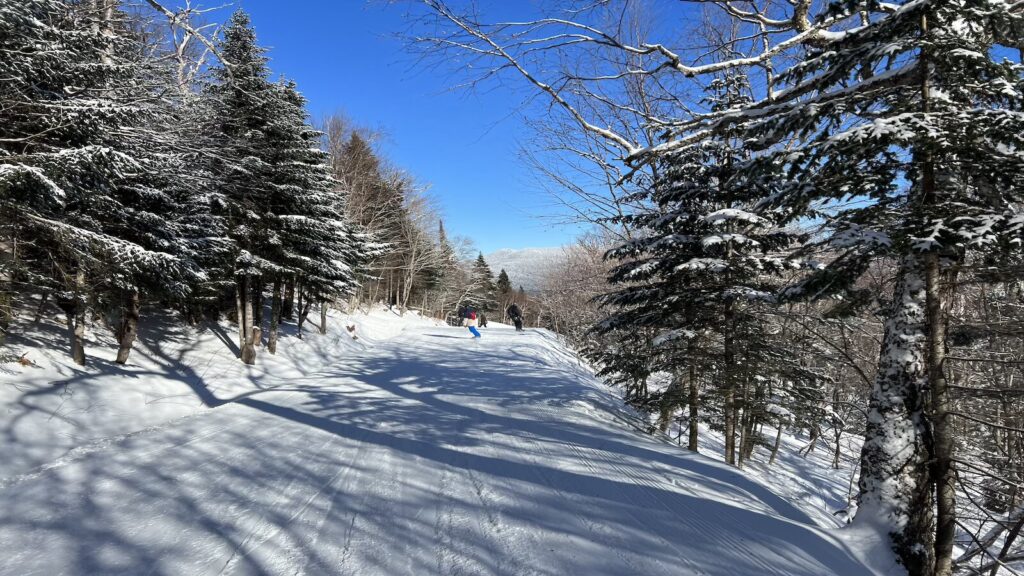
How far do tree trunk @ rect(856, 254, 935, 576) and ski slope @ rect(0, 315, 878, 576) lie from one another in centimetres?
47

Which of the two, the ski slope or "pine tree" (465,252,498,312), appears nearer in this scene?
the ski slope

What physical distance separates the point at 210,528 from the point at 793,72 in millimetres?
5980

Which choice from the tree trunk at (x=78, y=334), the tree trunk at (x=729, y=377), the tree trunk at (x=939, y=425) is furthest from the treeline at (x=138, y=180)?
the tree trunk at (x=729, y=377)

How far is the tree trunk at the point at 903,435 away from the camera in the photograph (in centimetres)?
341

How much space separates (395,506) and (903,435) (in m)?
4.14

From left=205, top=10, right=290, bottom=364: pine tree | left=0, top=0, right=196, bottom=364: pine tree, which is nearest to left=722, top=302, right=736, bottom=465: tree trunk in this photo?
left=0, top=0, right=196, bottom=364: pine tree

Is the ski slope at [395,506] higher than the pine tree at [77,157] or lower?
lower

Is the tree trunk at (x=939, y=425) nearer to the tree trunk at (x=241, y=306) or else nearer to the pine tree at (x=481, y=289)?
the tree trunk at (x=241, y=306)

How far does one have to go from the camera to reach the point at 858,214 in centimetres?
369

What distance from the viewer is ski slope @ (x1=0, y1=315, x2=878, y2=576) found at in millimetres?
2535

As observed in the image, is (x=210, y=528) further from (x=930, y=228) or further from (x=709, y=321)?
(x=709, y=321)

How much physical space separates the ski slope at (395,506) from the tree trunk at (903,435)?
0.47 m

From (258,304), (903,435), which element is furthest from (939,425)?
(258,304)

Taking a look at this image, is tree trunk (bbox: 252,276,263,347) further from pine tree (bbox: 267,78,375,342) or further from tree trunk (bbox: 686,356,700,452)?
tree trunk (bbox: 686,356,700,452)
